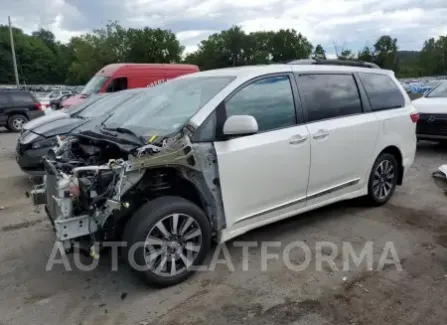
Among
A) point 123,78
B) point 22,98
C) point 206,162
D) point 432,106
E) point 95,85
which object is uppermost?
point 123,78

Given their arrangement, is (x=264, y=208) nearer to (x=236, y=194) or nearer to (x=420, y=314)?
(x=236, y=194)

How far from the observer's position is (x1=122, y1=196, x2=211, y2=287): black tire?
3373 millimetres

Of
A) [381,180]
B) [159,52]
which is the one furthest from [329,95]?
[159,52]

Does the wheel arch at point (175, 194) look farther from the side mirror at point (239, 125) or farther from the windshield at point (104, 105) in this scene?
the windshield at point (104, 105)

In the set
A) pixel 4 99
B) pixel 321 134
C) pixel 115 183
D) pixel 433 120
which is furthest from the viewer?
pixel 4 99

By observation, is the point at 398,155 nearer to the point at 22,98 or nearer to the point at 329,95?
the point at 329,95

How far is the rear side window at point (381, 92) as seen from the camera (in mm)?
5191

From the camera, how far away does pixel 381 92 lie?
5.36 m

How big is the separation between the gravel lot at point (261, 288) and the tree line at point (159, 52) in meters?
48.1

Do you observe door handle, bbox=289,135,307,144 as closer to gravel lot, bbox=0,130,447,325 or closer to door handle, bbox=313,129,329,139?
door handle, bbox=313,129,329,139

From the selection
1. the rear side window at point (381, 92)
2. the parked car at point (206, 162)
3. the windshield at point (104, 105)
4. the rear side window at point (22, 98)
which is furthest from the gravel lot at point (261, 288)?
the rear side window at point (22, 98)

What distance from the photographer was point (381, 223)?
4.98 metres

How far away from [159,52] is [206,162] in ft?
236

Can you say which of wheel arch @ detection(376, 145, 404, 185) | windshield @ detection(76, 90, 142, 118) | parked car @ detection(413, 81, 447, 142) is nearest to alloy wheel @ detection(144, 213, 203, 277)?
wheel arch @ detection(376, 145, 404, 185)
